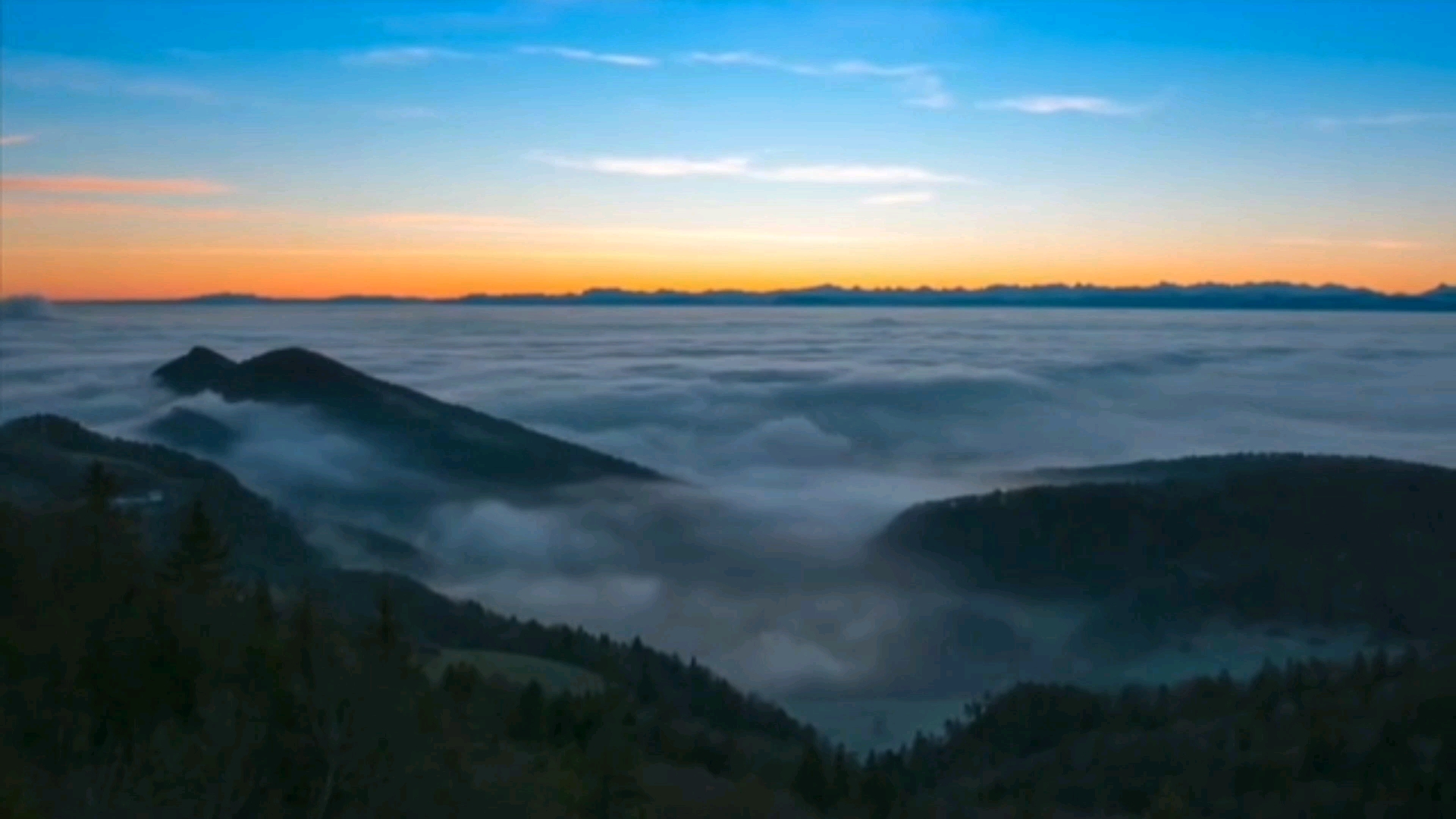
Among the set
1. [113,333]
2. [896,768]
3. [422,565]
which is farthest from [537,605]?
[113,333]

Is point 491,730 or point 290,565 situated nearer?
point 491,730

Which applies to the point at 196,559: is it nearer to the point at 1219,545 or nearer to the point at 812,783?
the point at 812,783

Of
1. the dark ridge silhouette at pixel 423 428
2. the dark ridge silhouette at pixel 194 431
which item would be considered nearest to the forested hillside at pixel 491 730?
the dark ridge silhouette at pixel 423 428

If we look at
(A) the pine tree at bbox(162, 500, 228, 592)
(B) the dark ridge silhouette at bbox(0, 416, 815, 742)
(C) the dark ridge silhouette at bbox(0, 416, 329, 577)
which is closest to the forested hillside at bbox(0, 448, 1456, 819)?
(A) the pine tree at bbox(162, 500, 228, 592)

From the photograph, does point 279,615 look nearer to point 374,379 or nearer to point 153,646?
point 153,646

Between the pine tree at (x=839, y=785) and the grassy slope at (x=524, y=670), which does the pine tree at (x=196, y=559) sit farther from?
the pine tree at (x=839, y=785)

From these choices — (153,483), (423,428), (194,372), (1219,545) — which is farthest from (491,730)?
(194,372)

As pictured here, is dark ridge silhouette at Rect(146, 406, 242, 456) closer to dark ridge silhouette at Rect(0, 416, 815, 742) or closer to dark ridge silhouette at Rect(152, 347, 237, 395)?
dark ridge silhouette at Rect(152, 347, 237, 395)
